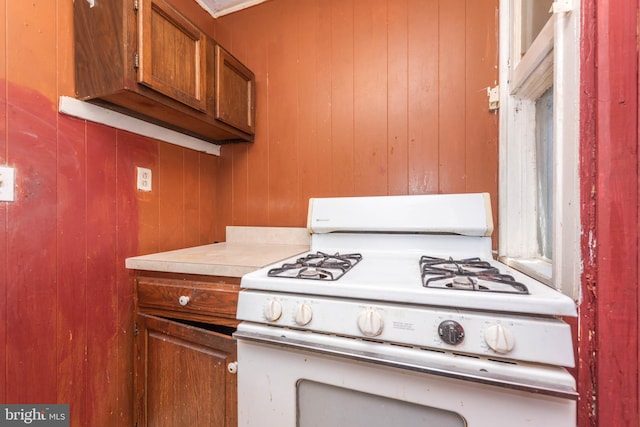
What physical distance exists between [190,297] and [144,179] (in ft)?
2.02

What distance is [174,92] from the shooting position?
108 cm

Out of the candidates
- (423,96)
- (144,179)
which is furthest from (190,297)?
(423,96)

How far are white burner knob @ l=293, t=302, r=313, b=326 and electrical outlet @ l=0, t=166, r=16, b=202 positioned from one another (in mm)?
923

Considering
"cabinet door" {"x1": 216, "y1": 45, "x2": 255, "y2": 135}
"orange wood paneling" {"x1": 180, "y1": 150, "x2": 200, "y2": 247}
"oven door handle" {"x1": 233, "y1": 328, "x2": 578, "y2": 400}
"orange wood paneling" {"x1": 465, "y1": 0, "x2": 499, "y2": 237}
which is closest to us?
"oven door handle" {"x1": 233, "y1": 328, "x2": 578, "y2": 400}

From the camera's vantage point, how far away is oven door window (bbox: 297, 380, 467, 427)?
640 millimetres

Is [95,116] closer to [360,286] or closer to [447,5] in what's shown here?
[360,286]

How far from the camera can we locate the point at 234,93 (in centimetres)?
143

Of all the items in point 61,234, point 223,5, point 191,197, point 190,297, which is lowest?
point 190,297

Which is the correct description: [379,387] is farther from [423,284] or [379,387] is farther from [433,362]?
[423,284]

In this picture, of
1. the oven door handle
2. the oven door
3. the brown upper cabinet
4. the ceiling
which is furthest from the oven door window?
the ceiling

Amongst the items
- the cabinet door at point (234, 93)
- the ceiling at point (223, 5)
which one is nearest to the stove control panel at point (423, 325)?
the cabinet door at point (234, 93)

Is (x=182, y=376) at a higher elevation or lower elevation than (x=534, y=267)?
lower

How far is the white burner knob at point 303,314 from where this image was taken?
726mm

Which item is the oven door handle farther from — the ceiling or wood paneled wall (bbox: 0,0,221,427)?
the ceiling
